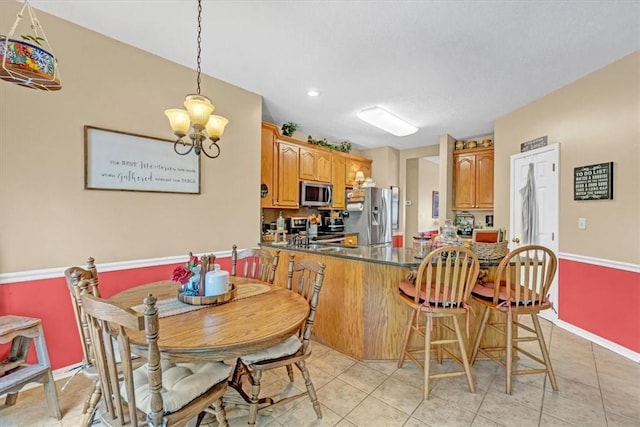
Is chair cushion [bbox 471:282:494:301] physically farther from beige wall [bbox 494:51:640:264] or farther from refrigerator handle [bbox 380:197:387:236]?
refrigerator handle [bbox 380:197:387:236]

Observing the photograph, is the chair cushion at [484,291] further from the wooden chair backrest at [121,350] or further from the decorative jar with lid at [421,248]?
the wooden chair backrest at [121,350]

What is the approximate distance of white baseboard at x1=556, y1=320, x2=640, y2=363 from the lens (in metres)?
2.56

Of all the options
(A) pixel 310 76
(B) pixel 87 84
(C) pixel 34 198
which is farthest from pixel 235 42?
(C) pixel 34 198

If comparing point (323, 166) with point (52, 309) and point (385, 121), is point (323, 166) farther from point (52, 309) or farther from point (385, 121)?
point (52, 309)

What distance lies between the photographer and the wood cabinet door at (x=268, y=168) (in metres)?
3.98

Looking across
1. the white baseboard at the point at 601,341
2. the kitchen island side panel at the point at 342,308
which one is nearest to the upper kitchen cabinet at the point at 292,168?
the kitchen island side panel at the point at 342,308

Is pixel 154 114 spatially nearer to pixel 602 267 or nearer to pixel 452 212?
pixel 602 267

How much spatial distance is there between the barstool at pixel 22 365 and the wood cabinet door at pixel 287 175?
277cm

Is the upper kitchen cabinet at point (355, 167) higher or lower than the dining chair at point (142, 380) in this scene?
higher

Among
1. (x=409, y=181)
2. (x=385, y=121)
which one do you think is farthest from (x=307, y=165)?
(x=409, y=181)

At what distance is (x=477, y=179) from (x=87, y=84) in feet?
17.4

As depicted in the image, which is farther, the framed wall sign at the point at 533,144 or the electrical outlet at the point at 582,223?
the framed wall sign at the point at 533,144

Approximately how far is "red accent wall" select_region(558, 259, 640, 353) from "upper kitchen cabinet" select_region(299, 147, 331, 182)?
11.0 ft

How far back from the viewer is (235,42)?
2.44 meters
